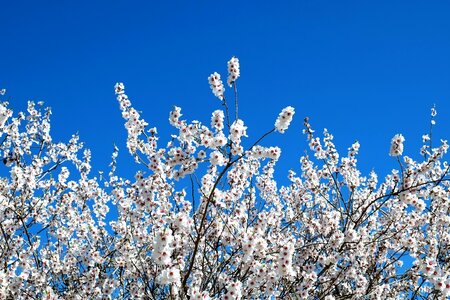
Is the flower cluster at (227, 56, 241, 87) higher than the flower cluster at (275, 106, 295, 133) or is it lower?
higher

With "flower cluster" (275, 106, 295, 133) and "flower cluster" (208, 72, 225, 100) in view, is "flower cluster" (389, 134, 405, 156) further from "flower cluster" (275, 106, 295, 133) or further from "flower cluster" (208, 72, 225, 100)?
"flower cluster" (208, 72, 225, 100)

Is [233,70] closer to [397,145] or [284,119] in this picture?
[284,119]

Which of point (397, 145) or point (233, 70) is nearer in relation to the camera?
point (233, 70)

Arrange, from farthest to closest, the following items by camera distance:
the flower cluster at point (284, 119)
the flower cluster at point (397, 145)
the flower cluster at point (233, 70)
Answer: the flower cluster at point (397, 145) → the flower cluster at point (233, 70) → the flower cluster at point (284, 119)

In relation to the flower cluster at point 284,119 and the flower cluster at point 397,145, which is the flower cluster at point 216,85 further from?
the flower cluster at point 397,145

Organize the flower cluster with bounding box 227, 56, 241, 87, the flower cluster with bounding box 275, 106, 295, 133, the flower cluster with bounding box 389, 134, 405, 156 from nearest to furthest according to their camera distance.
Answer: the flower cluster with bounding box 275, 106, 295, 133 < the flower cluster with bounding box 227, 56, 241, 87 < the flower cluster with bounding box 389, 134, 405, 156

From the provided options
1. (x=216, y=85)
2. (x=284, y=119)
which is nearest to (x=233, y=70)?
(x=216, y=85)

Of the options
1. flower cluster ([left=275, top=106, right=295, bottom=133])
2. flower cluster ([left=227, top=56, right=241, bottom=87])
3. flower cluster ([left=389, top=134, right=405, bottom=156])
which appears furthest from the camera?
flower cluster ([left=389, top=134, right=405, bottom=156])

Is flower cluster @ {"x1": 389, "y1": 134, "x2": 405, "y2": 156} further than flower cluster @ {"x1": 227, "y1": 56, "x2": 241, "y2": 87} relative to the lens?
Yes

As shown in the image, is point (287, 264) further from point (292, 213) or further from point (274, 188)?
point (274, 188)

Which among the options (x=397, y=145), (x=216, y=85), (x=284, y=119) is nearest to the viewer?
(x=284, y=119)

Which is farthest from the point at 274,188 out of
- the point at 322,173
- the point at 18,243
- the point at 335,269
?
the point at 18,243

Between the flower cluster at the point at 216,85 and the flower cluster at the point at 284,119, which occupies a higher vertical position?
the flower cluster at the point at 216,85

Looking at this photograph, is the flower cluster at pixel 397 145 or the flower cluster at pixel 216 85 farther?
the flower cluster at pixel 397 145
